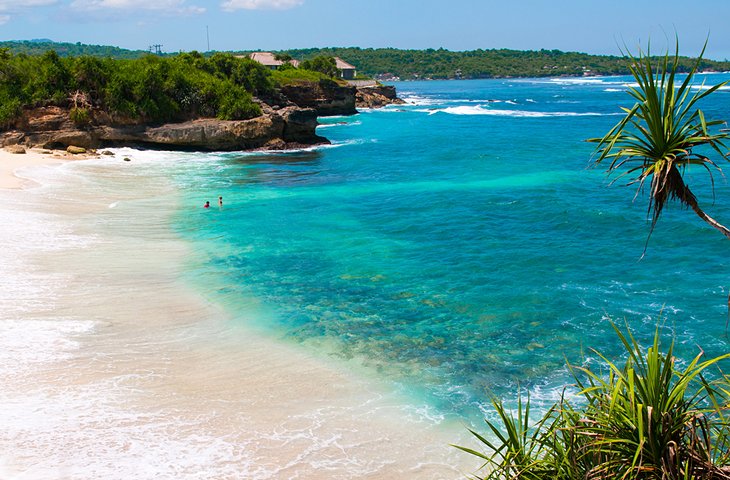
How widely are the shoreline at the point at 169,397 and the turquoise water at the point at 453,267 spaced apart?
4.24ft

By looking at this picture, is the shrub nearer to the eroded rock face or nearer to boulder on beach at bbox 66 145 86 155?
boulder on beach at bbox 66 145 86 155

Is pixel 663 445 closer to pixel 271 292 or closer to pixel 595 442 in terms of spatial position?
pixel 595 442

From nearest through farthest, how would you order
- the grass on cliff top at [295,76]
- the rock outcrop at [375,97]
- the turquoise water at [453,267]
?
the turquoise water at [453,267] < the grass on cliff top at [295,76] < the rock outcrop at [375,97]

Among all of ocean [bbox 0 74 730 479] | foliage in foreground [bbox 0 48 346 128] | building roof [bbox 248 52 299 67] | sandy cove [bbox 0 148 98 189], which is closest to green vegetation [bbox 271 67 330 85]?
building roof [bbox 248 52 299 67]

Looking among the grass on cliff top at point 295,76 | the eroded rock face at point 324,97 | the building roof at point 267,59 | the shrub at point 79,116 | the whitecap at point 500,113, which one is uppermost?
the building roof at point 267,59

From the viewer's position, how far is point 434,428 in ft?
42.3

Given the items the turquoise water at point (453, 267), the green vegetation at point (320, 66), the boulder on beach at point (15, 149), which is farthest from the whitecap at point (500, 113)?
the boulder on beach at point (15, 149)

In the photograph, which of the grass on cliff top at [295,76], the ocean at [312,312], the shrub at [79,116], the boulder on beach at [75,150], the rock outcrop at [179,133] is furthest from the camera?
the grass on cliff top at [295,76]

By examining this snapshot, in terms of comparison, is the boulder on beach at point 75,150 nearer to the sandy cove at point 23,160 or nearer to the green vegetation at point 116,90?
the sandy cove at point 23,160

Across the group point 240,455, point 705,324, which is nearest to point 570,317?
point 705,324

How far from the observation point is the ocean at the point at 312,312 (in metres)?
12.4

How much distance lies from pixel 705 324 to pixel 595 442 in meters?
13.5

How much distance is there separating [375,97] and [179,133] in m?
61.6

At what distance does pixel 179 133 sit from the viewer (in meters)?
51.5
